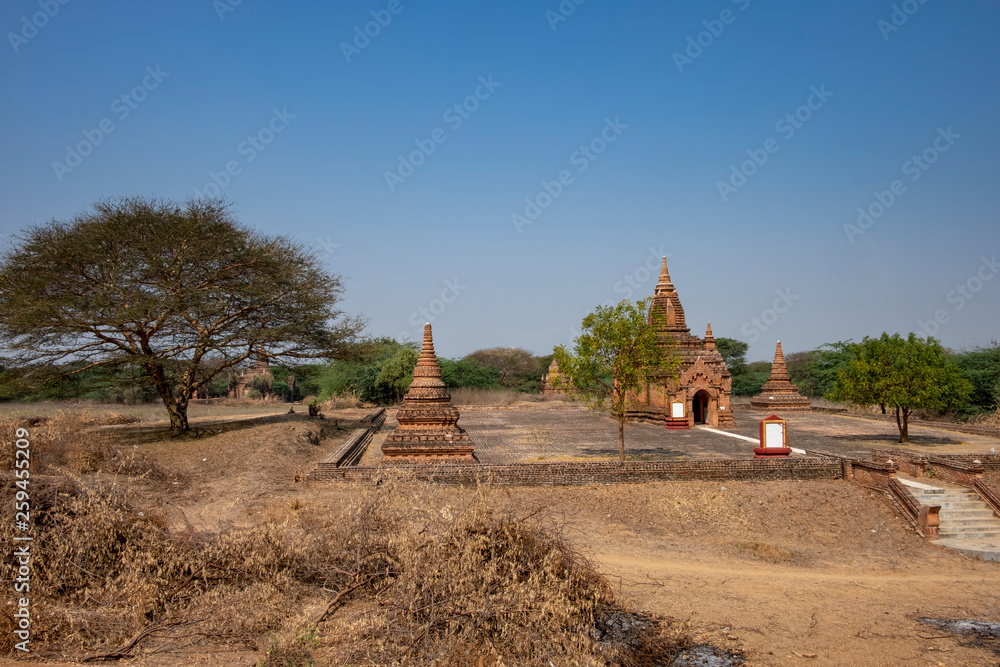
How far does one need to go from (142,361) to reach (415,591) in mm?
14403

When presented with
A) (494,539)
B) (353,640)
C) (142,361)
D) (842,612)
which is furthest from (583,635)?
(142,361)

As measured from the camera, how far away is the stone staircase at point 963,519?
11547 mm

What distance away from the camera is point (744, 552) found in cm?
1062

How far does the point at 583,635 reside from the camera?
561 centimetres

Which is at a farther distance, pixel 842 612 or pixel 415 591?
pixel 842 612

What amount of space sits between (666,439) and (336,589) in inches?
656

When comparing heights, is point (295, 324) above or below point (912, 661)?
above

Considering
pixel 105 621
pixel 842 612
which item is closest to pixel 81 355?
pixel 105 621

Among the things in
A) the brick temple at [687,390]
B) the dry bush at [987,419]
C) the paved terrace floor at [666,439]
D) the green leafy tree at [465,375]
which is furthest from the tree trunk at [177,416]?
the dry bush at [987,419]

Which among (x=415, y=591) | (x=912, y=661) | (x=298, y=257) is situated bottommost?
(x=912, y=661)

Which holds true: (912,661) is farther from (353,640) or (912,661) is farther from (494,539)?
(353,640)

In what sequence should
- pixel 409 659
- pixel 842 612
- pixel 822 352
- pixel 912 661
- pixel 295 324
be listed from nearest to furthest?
1. pixel 409 659
2. pixel 912 661
3. pixel 842 612
4. pixel 295 324
5. pixel 822 352

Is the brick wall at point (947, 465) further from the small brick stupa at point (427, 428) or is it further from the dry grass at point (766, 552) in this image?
the small brick stupa at point (427, 428)

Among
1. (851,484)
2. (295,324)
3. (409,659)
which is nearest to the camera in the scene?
(409,659)
